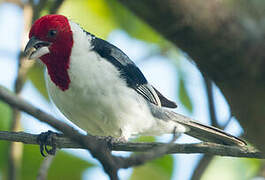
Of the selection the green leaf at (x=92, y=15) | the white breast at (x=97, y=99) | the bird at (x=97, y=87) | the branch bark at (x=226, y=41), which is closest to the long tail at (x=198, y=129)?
the bird at (x=97, y=87)

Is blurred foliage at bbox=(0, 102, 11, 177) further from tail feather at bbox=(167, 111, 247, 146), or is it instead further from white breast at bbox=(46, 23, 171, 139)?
tail feather at bbox=(167, 111, 247, 146)

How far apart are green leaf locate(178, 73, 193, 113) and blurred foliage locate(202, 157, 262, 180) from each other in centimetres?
55

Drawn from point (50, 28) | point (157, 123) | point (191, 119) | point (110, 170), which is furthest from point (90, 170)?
point (110, 170)

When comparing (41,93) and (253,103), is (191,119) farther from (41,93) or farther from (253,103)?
(253,103)

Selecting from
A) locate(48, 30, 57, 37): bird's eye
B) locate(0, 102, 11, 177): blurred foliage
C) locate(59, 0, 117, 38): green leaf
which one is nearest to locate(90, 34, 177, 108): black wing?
locate(48, 30, 57, 37): bird's eye

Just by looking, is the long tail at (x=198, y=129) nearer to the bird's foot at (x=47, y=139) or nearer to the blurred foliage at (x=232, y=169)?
the blurred foliage at (x=232, y=169)

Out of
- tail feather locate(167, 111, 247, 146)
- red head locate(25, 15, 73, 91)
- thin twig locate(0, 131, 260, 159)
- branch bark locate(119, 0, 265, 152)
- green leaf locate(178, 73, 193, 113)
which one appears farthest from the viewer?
green leaf locate(178, 73, 193, 113)

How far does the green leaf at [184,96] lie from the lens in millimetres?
4414

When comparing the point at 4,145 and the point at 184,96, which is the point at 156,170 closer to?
the point at 184,96

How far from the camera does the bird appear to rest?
11.4 ft

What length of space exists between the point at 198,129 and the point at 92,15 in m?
1.44

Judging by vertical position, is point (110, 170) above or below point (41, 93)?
below

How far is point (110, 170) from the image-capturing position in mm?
1599

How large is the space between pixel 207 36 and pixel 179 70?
323 centimetres
